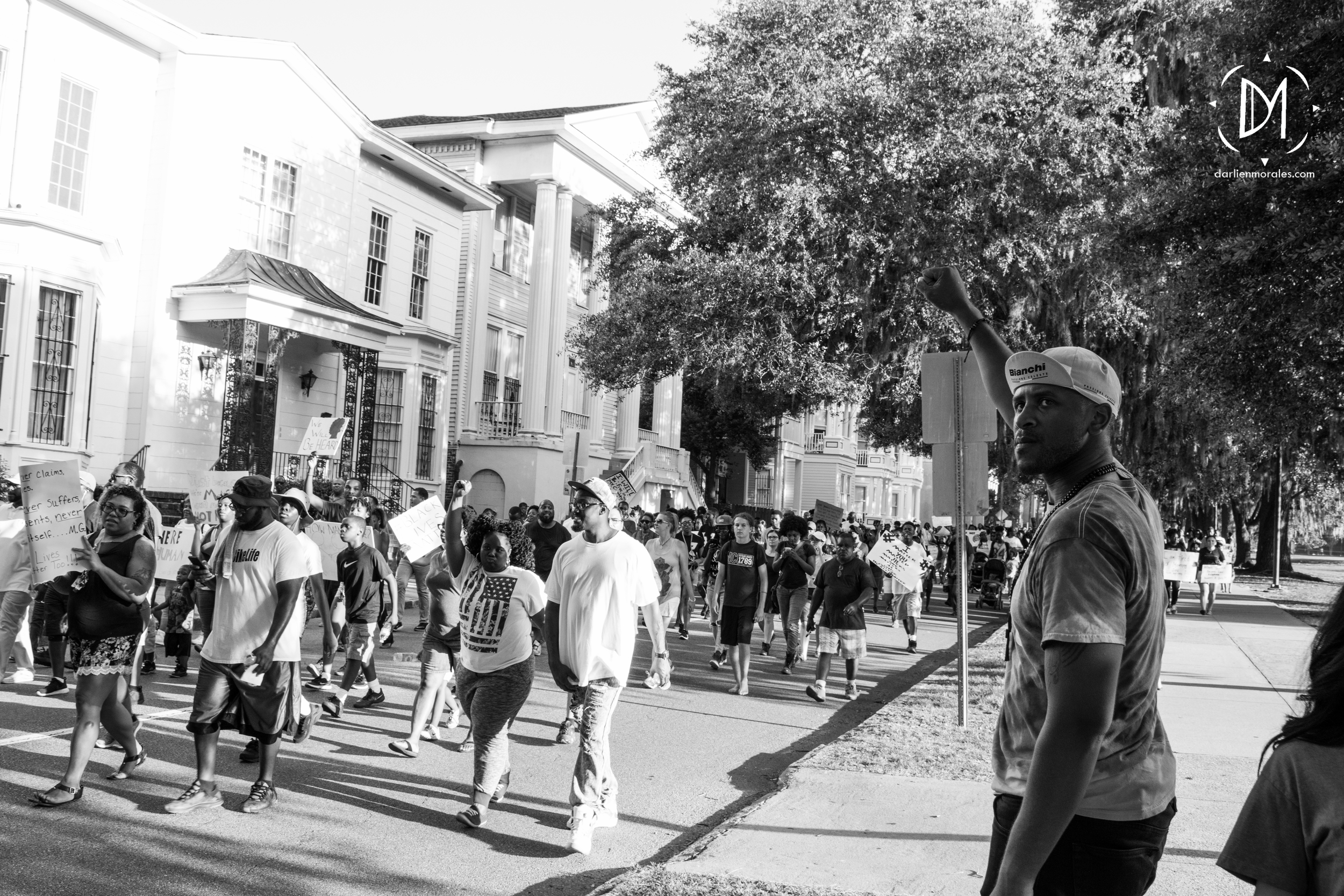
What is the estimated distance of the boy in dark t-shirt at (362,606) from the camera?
10.1 m

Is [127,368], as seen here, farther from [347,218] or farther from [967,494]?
[967,494]

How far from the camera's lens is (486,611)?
6.84 meters

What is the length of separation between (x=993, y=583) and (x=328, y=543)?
55.7 ft

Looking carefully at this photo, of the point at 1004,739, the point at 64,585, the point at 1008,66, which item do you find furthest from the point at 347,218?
the point at 1004,739

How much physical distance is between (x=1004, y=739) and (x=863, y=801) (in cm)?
451

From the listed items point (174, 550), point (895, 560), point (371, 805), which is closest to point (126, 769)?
point (371, 805)

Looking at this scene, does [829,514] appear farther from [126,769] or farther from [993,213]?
[126,769]

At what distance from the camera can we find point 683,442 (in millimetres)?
52156

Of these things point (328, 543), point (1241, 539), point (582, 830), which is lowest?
point (582, 830)

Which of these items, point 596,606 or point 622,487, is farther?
point 622,487

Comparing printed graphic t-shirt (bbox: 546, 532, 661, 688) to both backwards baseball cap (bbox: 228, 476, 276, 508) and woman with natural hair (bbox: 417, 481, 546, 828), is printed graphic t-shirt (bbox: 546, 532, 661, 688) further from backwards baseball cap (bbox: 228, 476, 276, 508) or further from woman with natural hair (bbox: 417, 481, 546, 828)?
backwards baseball cap (bbox: 228, 476, 276, 508)

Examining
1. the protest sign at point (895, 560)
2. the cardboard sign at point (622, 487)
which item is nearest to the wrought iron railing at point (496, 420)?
the cardboard sign at point (622, 487)

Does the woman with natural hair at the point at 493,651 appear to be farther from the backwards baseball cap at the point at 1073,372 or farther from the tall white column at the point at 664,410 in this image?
the tall white column at the point at 664,410

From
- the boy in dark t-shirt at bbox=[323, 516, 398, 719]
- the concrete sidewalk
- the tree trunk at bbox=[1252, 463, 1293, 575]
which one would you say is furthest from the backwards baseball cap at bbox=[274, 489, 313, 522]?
the tree trunk at bbox=[1252, 463, 1293, 575]
